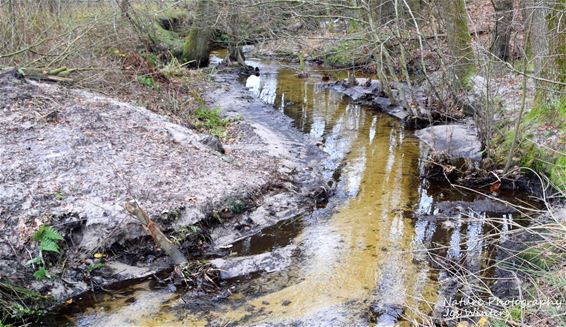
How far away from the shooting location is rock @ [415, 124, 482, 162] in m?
9.49

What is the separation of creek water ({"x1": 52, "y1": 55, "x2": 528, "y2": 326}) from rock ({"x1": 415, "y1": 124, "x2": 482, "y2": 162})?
595 millimetres

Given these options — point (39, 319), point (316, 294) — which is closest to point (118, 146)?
point (39, 319)

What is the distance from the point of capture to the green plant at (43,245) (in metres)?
5.60

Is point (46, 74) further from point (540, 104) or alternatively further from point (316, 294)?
point (540, 104)

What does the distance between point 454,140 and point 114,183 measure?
22.2ft

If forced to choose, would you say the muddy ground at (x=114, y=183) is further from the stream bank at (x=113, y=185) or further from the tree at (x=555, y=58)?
the tree at (x=555, y=58)

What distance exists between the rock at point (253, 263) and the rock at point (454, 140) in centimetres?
412

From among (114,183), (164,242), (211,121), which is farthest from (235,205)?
(211,121)

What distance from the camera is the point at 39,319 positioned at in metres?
5.22

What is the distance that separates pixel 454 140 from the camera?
10266 mm

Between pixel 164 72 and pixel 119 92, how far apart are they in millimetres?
3152

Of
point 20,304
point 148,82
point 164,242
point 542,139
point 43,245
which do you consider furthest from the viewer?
point 148,82

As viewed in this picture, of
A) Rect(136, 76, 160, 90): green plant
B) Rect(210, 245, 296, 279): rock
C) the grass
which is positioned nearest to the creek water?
Rect(210, 245, 296, 279): rock

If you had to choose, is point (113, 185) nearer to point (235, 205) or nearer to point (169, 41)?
point (235, 205)
